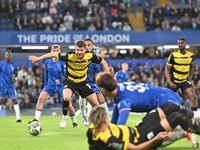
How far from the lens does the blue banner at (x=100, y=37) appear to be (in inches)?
1229

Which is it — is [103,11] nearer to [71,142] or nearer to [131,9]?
[131,9]

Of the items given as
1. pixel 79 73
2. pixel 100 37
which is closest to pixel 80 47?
pixel 79 73

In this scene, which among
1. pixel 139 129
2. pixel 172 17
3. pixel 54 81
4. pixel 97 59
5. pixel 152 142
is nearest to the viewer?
pixel 152 142

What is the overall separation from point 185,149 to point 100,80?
285 cm

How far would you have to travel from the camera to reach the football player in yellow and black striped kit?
1554 centimetres

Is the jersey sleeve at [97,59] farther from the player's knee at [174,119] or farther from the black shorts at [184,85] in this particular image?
the player's knee at [174,119]

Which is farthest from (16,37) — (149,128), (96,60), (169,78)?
(149,128)

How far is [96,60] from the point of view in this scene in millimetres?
12820

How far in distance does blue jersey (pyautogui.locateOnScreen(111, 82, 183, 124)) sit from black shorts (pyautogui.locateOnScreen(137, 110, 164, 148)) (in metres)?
0.43

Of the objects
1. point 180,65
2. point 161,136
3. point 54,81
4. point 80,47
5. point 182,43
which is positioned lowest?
point 54,81

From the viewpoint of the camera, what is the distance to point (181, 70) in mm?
15836

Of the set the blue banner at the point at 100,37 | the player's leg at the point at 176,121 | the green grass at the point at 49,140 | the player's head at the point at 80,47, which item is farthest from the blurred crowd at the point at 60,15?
the player's leg at the point at 176,121

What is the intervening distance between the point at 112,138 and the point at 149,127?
0.72 m

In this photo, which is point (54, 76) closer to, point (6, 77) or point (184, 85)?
point (184, 85)
